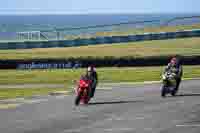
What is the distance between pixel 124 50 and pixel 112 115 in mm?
39053

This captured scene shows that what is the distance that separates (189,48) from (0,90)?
2774 centimetres

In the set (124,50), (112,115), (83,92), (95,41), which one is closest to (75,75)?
(124,50)

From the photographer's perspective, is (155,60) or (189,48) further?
(189,48)

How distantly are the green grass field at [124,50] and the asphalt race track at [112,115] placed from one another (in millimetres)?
26701

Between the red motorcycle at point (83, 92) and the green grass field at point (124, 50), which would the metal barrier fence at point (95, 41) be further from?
the red motorcycle at point (83, 92)

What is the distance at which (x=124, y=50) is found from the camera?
62438mm

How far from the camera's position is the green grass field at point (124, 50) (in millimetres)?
59188

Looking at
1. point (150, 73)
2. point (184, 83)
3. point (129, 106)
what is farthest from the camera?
point (150, 73)

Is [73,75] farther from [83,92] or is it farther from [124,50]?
[83,92]

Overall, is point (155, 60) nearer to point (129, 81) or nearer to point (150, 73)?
point (150, 73)

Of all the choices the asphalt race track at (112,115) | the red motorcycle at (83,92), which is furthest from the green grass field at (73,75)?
the red motorcycle at (83,92)

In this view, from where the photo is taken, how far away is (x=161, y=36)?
231 ft

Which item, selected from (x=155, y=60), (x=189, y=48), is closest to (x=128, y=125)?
(x=155, y=60)

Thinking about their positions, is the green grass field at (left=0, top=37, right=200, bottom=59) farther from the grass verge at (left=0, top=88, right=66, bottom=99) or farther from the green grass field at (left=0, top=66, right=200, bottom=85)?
the grass verge at (left=0, top=88, right=66, bottom=99)
